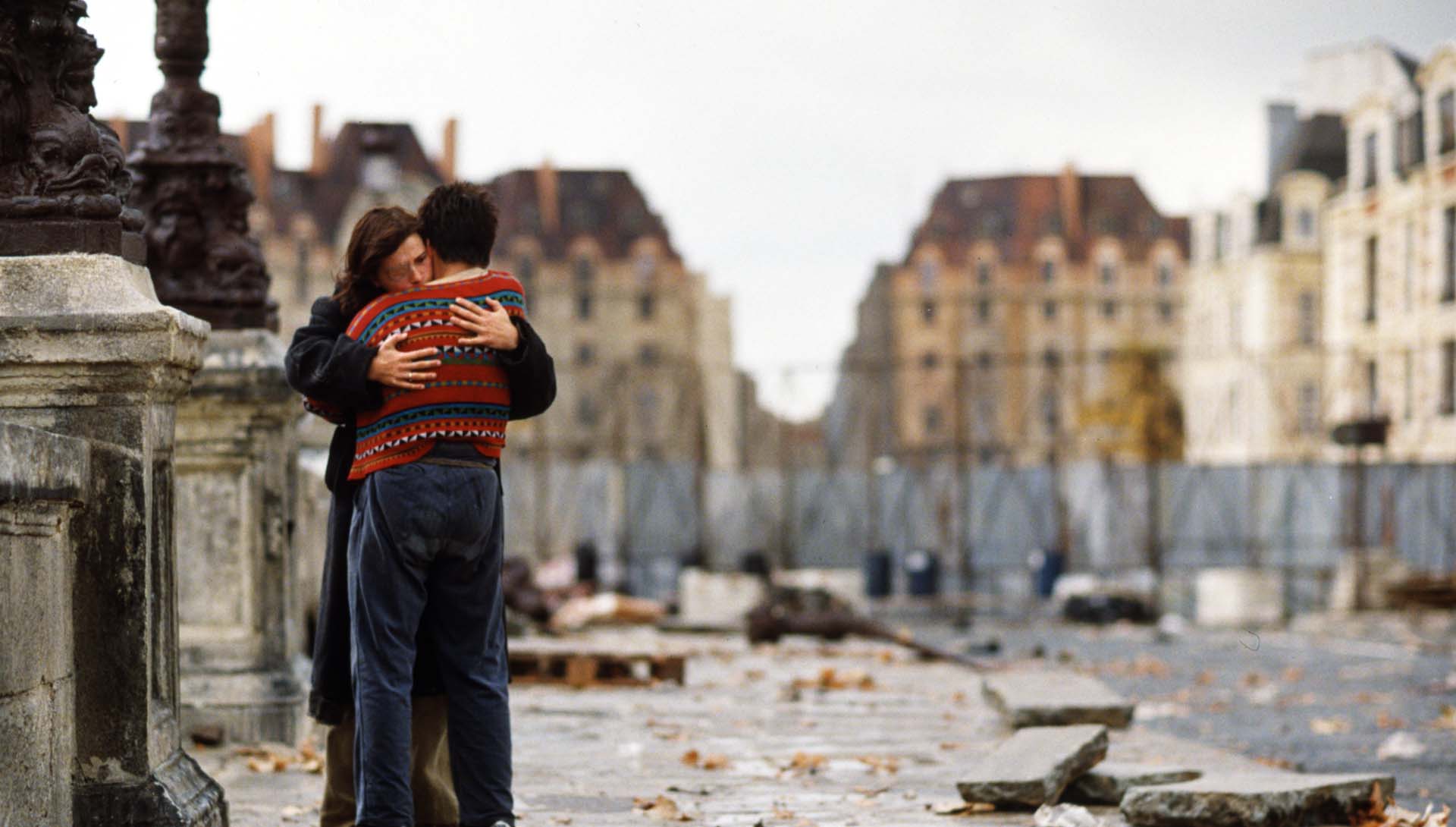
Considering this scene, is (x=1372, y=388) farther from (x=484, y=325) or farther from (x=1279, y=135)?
(x=484, y=325)

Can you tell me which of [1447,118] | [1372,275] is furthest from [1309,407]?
[1447,118]

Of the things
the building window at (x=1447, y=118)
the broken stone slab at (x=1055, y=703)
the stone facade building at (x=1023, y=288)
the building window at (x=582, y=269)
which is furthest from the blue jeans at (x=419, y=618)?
the stone facade building at (x=1023, y=288)

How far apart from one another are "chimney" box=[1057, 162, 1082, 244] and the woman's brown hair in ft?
245

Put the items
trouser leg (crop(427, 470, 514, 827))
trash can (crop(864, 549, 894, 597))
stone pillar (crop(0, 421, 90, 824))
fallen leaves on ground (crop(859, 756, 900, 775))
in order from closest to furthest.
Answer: stone pillar (crop(0, 421, 90, 824))
trouser leg (crop(427, 470, 514, 827))
fallen leaves on ground (crop(859, 756, 900, 775))
trash can (crop(864, 549, 894, 597))

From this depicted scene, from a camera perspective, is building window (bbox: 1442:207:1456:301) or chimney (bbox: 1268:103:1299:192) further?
chimney (bbox: 1268:103:1299:192)

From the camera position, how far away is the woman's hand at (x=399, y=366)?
480 cm

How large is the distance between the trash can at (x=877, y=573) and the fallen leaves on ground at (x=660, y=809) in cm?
2898

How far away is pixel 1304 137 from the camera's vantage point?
199 ft

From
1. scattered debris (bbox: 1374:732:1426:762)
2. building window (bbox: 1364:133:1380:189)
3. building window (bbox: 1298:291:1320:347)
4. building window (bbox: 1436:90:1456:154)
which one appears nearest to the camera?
scattered debris (bbox: 1374:732:1426:762)

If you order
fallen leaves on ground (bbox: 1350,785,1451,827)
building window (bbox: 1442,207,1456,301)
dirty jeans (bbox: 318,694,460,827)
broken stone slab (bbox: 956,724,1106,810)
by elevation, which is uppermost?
building window (bbox: 1442,207,1456,301)

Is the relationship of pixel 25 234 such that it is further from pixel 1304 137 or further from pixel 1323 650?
pixel 1304 137

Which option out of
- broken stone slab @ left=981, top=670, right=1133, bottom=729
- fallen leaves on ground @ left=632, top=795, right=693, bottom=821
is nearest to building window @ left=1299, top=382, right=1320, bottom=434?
broken stone slab @ left=981, top=670, right=1133, bottom=729

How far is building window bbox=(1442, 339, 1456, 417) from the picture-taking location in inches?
1554

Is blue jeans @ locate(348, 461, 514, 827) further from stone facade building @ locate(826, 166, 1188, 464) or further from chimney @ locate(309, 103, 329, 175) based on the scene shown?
stone facade building @ locate(826, 166, 1188, 464)
